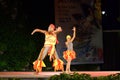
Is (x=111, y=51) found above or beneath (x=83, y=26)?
beneath

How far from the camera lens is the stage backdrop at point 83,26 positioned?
45.4 ft

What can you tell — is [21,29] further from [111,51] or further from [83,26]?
[111,51]

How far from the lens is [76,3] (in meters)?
14.1

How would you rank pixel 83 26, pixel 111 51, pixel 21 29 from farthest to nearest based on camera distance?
pixel 111 51 → pixel 83 26 → pixel 21 29

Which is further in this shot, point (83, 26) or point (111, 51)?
point (111, 51)

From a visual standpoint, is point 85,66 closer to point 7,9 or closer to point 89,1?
point 89,1

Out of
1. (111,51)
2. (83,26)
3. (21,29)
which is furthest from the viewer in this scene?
(111,51)

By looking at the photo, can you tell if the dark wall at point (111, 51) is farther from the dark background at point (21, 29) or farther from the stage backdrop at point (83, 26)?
the dark background at point (21, 29)

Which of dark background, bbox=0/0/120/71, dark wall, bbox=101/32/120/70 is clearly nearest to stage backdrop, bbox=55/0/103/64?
dark background, bbox=0/0/120/71

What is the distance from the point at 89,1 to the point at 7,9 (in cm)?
262

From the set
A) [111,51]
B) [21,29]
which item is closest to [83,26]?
Answer: [111,51]

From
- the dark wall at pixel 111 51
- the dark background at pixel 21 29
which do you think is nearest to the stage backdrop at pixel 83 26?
the dark background at pixel 21 29

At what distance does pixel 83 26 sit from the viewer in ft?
46.7

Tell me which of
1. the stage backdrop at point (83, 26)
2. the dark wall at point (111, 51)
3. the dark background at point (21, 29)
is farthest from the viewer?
the dark wall at point (111, 51)
